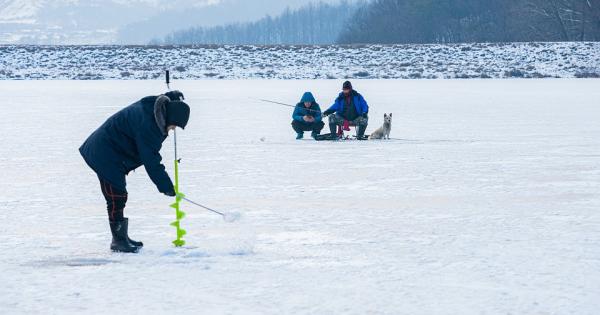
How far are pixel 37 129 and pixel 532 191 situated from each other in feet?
33.8

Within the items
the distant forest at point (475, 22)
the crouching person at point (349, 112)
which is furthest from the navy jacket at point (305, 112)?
the distant forest at point (475, 22)

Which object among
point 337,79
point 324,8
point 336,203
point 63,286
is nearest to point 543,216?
point 336,203

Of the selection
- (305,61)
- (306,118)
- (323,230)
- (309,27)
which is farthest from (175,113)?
(309,27)

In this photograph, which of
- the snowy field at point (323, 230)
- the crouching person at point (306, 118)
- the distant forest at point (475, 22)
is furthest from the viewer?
the distant forest at point (475, 22)

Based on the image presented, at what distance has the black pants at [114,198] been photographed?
19.4ft

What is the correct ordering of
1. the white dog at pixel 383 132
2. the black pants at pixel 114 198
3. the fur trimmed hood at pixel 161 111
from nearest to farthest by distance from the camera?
1. the fur trimmed hood at pixel 161 111
2. the black pants at pixel 114 198
3. the white dog at pixel 383 132

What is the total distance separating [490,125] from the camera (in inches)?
681

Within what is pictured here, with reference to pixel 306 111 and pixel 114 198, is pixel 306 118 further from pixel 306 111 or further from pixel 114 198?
pixel 114 198

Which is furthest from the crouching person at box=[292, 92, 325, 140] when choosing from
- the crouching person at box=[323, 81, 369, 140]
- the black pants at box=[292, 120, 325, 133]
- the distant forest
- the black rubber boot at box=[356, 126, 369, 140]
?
the distant forest

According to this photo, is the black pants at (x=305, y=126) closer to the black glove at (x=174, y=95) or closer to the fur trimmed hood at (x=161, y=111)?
the black glove at (x=174, y=95)

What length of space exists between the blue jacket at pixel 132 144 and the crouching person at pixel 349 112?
9.23 meters

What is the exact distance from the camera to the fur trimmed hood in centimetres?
557

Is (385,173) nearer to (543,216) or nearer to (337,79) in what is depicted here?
(543,216)

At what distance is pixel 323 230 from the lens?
22.1 ft
